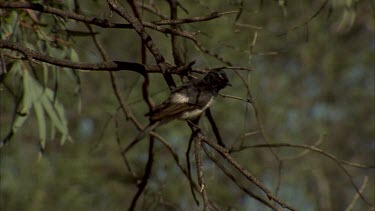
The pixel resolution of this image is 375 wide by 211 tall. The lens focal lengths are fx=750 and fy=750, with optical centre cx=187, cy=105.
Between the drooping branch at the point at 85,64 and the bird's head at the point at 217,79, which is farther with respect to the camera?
the bird's head at the point at 217,79

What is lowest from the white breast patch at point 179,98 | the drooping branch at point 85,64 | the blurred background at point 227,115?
the blurred background at point 227,115

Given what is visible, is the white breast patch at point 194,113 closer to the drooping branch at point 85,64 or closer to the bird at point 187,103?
the bird at point 187,103

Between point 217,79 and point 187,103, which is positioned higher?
point 217,79

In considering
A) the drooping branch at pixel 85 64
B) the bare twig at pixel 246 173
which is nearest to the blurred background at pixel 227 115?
the drooping branch at pixel 85 64

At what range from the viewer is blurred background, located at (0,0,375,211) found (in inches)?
229

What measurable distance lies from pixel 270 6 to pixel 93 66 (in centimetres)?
882

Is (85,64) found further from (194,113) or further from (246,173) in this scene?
(194,113)

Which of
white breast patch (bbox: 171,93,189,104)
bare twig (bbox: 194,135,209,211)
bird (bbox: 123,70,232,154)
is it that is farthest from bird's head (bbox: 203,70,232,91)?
bare twig (bbox: 194,135,209,211)

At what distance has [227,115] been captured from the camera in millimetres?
8508

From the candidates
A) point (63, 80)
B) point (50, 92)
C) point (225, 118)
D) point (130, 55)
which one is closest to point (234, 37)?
point (225, 118)

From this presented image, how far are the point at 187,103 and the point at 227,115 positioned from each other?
5370mm

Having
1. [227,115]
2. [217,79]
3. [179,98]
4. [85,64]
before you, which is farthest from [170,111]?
[227,115]

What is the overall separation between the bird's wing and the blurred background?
39cm

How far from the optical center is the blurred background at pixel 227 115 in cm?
581
